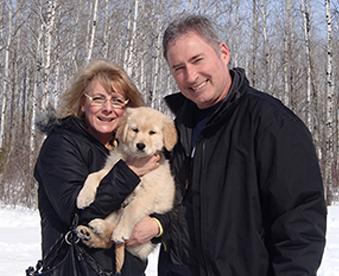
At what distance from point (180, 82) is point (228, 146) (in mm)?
476

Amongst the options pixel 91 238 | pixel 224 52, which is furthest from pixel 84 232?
pixel 224 52

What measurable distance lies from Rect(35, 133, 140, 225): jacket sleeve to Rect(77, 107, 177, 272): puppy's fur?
7 centimetres

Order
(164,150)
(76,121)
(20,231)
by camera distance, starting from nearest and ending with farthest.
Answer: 1. (76,121)
2. (164,150)
3. (20,231)

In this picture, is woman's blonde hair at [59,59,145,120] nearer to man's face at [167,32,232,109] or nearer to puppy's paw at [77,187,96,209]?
puppy's paw at [77,187,96,209]

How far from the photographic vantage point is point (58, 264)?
191 cm

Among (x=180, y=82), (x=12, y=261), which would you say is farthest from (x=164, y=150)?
(x=12, y=261)

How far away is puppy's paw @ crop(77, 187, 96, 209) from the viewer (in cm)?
207

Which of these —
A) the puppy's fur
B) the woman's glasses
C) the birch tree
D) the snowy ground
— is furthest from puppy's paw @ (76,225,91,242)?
the birch tree

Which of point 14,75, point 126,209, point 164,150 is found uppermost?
point 14,75

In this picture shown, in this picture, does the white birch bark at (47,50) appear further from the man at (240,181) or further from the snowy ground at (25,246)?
the man at (240,181)

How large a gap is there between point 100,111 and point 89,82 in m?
0.25

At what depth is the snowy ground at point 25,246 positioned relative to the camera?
4594mm

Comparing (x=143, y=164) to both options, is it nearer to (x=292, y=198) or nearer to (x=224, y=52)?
(x=224, y=52)

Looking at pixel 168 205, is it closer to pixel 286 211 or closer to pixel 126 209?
pixel 126 209
